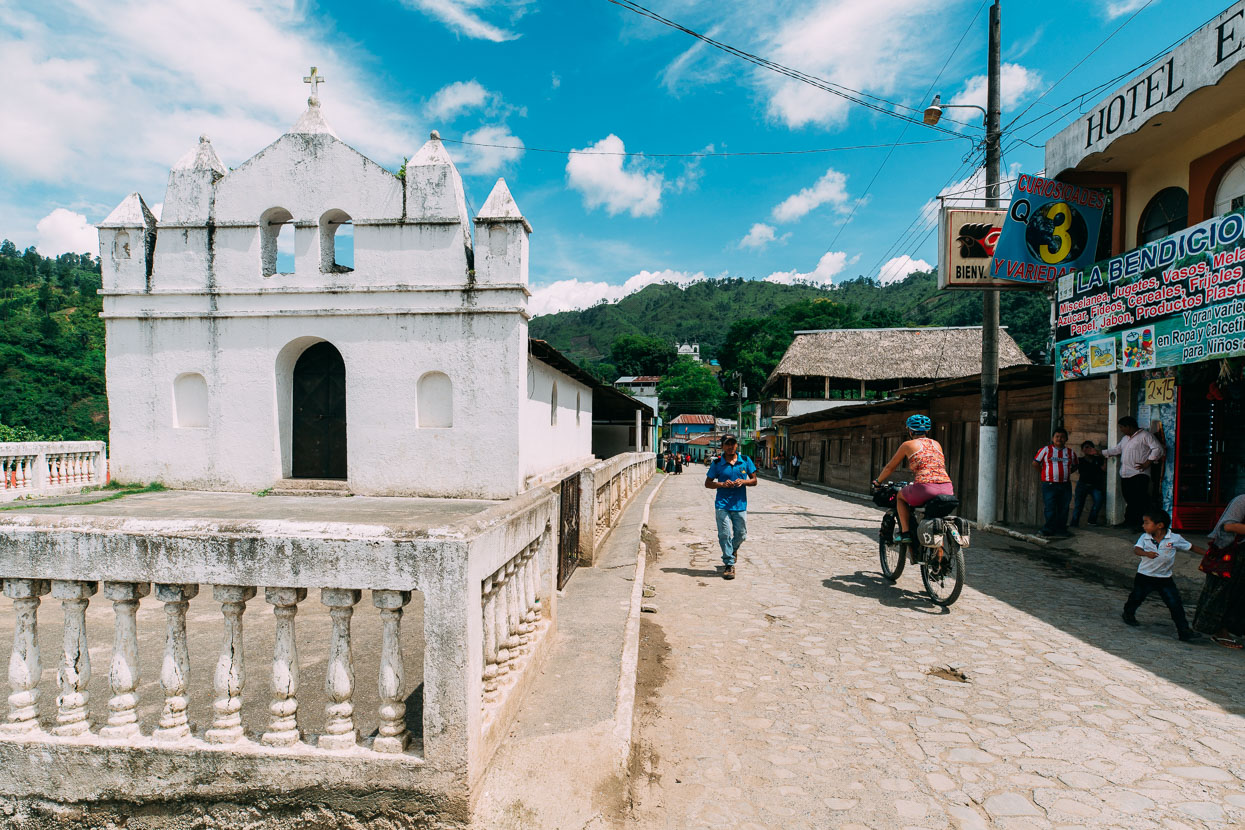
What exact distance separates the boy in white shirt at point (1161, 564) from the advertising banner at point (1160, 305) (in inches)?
127

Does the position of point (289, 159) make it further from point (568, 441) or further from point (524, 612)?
point (524, 612)

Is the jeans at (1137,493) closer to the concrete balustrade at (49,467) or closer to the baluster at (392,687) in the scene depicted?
the baluster at (392,687)

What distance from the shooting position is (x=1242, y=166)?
7840mm

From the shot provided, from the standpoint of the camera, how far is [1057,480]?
29.2 feet

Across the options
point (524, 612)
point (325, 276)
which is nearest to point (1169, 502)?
point (524, 612)

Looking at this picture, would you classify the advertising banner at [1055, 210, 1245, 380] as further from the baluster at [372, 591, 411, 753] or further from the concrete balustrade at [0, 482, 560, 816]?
the baluster at [372, 591, 411, 753]

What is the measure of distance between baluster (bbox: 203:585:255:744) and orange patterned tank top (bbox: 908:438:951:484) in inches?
219

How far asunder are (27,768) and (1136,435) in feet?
35.0

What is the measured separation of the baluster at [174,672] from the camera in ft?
7.36

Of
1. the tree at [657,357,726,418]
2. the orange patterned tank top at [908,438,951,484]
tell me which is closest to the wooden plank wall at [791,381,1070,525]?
the orange patterned tank top at [908,438,951,484]

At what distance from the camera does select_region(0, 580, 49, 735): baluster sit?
2.27 meters

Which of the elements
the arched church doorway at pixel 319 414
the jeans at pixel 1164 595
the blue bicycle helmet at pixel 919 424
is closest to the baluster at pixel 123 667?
Result: the blue bicycle helmet at pixel 919 424

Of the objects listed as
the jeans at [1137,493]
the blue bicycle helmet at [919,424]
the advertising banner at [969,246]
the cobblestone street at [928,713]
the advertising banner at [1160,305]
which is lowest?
the cobblestone street at [928,713]

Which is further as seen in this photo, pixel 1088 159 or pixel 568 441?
pixel 568 441
